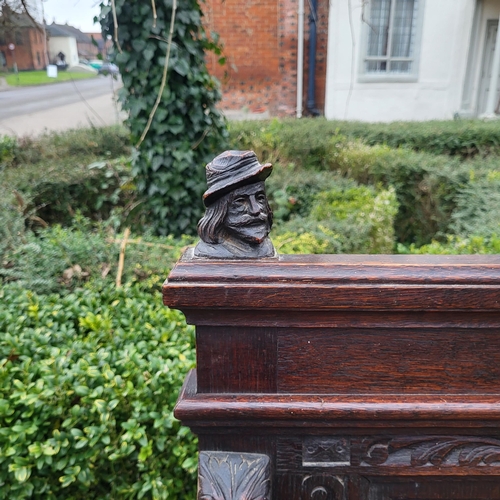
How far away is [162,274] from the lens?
2371 millimetres

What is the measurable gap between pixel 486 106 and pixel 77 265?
957cm

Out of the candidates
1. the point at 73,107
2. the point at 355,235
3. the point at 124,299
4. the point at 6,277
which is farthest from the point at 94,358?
the point at 73,107

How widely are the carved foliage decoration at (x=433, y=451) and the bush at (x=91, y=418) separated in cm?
81

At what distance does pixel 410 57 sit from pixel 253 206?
9.43 metres

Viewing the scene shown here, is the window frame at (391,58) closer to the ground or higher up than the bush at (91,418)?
higher up

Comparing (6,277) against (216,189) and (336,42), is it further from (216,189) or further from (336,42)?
(336,42)

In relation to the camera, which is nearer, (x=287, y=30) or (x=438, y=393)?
(x=438, y=393)

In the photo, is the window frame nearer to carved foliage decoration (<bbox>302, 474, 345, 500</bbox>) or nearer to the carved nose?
the carved nose

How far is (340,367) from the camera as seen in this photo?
0.82 metres

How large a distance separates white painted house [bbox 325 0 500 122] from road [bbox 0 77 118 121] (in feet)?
15.1

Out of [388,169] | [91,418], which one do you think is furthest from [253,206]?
[388,169]

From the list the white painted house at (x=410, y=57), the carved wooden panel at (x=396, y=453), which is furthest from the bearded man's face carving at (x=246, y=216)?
the white painted house at (x=410, y=57)

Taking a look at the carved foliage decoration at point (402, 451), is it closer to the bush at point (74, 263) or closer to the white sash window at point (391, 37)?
the bush at point (74, 263)

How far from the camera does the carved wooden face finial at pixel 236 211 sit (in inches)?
32.2
